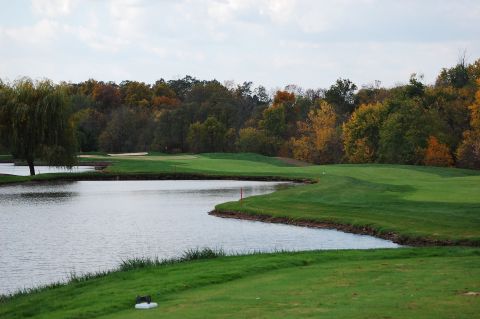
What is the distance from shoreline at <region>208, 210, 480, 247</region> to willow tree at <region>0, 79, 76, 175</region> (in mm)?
29637

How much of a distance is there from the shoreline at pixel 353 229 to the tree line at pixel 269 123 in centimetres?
3161

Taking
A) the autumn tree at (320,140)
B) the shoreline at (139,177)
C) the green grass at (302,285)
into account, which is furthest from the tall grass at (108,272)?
the autumn tree at (320,140)

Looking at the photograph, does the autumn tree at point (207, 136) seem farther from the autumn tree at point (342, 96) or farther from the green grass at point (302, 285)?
the green grass at point (302, 285)

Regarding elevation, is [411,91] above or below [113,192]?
above

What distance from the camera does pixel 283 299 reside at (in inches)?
492

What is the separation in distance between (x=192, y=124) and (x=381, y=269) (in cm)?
10346

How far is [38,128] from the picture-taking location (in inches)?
2532

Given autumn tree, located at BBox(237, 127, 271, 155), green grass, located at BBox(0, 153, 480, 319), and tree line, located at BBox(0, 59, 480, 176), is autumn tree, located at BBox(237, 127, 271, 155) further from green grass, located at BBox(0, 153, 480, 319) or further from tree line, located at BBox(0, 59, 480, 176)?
green grass, located at BBox(0, 153, 480, 319)

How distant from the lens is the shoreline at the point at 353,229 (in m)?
25.4

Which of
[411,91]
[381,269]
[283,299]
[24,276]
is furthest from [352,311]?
[411,91]

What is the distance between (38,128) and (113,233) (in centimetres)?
3659

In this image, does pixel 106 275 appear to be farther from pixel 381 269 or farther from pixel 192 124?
pixel 192 124

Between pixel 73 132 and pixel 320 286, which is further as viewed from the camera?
pixel 73 132

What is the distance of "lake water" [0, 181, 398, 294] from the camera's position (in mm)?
23391
